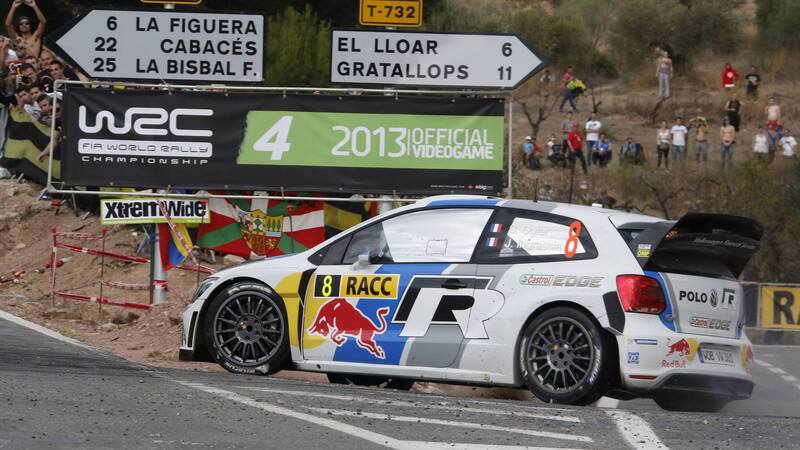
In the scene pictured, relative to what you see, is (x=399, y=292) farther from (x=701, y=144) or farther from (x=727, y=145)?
(x=701, y=144)

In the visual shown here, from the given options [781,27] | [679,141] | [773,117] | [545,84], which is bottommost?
[679,141]

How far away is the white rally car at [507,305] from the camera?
9.32 metres

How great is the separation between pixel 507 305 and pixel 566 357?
1.94 feet

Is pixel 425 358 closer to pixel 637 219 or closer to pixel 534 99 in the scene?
pixel 637 219

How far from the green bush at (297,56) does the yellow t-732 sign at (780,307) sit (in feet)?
30.2

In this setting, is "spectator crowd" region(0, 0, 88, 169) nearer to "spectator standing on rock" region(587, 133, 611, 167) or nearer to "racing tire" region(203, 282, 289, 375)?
"racing tire" region(203, 282, 289, 375)

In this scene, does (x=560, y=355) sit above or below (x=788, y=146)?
below

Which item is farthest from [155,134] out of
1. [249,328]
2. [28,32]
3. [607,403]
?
[28,32]


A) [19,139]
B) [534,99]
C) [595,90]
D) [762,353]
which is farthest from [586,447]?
Answer: [595,90]

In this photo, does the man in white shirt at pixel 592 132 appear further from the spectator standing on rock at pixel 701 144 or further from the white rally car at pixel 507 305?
the white rally car at pixel 507 305

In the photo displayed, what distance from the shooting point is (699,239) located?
31.3 ft

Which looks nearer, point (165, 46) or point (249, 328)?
point (249, 328)

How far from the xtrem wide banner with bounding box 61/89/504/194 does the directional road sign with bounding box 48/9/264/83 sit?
40cm

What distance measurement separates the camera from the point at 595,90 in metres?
53.1
